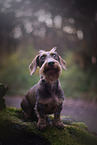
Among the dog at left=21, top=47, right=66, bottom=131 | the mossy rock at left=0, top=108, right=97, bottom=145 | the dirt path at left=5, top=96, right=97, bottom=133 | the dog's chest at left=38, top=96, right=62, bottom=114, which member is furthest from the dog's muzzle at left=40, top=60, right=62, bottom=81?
the dirt path at left=5, top=96, right=97, bottom=133

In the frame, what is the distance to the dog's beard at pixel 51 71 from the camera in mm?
2896

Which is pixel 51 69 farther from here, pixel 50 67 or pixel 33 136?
pixel 33 136

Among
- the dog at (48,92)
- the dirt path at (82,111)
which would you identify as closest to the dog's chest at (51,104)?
the dog at (48,92)

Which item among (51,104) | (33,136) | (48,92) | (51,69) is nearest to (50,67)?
(51,69)

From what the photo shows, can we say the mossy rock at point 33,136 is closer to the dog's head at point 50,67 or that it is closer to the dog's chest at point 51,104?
the dog's chest at point 51,104

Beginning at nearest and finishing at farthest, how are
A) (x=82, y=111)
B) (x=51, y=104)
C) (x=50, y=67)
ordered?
(x=50, y=67), (x=51, y=104), (x=82, y=111)

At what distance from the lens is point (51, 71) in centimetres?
294

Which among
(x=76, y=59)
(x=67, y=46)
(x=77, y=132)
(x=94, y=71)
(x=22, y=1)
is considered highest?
(x=22, y=1)

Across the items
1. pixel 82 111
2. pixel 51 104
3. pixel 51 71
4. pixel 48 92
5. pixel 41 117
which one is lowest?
pixel 82 111

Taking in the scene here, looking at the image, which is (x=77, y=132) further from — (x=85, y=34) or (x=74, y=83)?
(x=85, y=34)

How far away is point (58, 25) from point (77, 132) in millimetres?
11304

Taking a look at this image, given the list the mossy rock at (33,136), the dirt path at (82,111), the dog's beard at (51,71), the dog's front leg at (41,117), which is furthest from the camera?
the dirt path at (82,111)

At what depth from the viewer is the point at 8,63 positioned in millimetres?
16844

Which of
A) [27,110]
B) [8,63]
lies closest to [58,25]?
[8,63]
